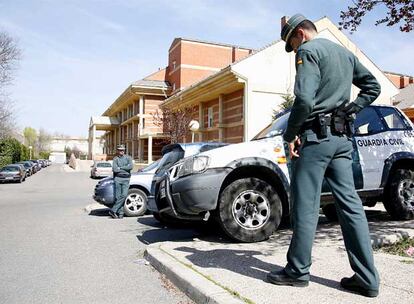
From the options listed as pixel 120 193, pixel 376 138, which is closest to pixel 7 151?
pixel 120 193

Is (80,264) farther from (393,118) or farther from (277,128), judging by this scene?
(393,118)

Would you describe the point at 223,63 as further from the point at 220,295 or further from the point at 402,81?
the point at 220,295

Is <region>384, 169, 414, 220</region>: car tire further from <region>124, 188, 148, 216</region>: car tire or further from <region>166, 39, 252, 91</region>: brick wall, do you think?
<region>166, 39, 252, 91</region>: brick wall

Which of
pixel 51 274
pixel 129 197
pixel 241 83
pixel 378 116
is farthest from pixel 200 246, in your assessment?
pixel 241 83

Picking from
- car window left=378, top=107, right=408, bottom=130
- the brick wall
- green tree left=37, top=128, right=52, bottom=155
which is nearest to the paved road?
car window left=378, top=107, right=408, bottom=130

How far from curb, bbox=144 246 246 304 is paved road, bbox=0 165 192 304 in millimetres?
85

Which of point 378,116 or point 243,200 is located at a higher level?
point 378,116

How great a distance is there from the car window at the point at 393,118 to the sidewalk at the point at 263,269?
1.64m

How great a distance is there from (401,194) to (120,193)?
6.16 metres

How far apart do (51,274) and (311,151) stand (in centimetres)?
334

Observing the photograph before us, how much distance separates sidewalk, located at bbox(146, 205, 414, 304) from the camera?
3.22 meters

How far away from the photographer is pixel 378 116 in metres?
6.59

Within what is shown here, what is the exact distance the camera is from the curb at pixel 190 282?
128 inches

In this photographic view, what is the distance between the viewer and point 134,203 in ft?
33.8
